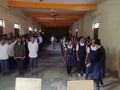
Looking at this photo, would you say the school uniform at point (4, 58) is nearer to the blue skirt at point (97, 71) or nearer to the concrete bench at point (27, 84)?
the blue skirt at point (97, 71)

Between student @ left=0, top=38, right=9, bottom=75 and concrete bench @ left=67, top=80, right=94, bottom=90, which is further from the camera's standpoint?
student @ left=0, top=38, right=9, bottom=75

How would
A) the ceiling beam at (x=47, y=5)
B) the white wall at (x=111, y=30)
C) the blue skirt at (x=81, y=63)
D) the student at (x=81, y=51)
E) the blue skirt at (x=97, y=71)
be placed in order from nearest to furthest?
1. the blue skirt at (x=97, y=71)
2. the student at (x=81, y=51)
3. the blue skirt at (x=81, y=63)
4. the white wall at (x=111, y=30)
5. the ceiling beam at (x=47, y=5)

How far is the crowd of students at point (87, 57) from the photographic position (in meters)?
4.96

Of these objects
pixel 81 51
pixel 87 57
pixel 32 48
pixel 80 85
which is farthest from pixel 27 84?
pixel 81 51

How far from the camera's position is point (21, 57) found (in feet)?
21.9

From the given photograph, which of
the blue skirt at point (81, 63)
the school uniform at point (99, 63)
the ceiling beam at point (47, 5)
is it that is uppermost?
the ceiling beam at point (47, 5)

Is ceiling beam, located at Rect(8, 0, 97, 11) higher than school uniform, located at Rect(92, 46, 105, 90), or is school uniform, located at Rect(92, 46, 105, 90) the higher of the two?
ceiling beam, located at Rect(8, 0, 97, 11)

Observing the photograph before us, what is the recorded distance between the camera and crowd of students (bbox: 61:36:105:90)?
4961mm

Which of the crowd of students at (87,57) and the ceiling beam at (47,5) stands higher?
the ceiling beam at (47,5)

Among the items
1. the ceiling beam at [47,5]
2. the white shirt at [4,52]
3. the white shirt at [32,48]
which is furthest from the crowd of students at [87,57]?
the ceiling beam at [47,5]

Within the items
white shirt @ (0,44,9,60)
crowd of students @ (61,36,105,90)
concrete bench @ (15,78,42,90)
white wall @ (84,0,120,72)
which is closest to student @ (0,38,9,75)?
white shirt @ (0,44,9,60)

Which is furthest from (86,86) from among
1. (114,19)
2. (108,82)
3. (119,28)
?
(114,19)

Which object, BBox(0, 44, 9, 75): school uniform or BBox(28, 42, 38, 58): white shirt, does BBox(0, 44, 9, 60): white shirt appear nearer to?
BBox(0, 44, 9, 75): school uniform

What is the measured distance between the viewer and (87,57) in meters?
5.65
